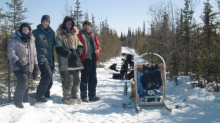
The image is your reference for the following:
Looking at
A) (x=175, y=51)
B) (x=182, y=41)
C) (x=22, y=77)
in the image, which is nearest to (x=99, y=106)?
(x=22, y=77)

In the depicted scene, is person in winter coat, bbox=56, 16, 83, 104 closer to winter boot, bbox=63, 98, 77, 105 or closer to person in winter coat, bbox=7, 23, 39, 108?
winter boot, bbox=63, 98, 77, 105

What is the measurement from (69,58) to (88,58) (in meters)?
0.67

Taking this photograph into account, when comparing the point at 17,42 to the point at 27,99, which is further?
the point at 27,99

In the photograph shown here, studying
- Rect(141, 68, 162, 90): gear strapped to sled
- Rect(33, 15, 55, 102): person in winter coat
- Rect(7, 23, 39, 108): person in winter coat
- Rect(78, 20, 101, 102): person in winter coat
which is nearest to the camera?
Rect(7, 23, 39, 108): person in winter coat

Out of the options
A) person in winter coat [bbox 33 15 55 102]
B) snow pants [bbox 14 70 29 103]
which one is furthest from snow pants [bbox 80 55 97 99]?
snow pants [bbox 14 70 29 103]

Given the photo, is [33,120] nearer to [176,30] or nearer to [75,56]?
[75,56]

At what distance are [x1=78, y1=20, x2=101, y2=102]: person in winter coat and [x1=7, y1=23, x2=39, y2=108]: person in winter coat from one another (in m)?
1.56

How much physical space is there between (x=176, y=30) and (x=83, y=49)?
672cm

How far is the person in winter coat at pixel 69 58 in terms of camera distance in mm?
5395

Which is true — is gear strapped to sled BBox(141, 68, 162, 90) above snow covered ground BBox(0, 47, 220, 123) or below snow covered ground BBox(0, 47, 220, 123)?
above

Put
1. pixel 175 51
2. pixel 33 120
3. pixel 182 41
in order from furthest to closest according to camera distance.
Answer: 1. pixel 182 41
2. pixel 175 51
3. pixel 33 120

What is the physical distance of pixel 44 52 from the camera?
5.23 metres

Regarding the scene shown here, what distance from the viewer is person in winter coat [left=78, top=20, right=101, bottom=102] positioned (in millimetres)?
5852

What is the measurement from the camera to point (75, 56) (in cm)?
551
